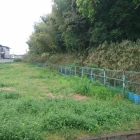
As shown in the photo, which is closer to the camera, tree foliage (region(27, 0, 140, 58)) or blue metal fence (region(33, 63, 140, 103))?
blue metal fence (region(33, 63, 140, 103))

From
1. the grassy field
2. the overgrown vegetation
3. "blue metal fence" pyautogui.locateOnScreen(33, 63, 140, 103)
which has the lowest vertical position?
the grassy field

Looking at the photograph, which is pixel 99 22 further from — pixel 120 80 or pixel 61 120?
pixel 61 120

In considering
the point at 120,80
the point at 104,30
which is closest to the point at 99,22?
the point at 104,30

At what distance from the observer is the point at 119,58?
12570mm

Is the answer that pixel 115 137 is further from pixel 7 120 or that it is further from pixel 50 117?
pixel 7 120

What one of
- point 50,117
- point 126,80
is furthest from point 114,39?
point 50,117

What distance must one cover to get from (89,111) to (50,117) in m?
1.30

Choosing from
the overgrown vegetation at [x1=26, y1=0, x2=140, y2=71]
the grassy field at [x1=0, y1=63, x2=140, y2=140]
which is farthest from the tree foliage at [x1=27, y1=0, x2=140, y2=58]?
the grassy field at [x1=0, y1=63, x2=140, y2=140]

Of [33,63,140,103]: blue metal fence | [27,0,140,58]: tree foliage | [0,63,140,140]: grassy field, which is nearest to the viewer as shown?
[0,63,140,140]: grassy field

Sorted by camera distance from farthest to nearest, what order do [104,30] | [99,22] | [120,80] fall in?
[99,22], [104,30], [120,80]

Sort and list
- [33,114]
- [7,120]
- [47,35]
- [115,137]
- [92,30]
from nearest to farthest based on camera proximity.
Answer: [115,137] < [7,120] < [33,114] < [92,30] < [47,35]

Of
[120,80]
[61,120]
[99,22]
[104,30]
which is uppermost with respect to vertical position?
[99,22]

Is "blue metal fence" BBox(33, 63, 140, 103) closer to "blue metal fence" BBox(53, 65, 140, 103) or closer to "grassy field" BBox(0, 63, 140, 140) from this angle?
"blue metal fence" BBox(53, 65, 140, 103)

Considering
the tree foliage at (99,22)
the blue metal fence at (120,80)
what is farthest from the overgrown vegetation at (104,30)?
the blue metal fence at (120,80)
